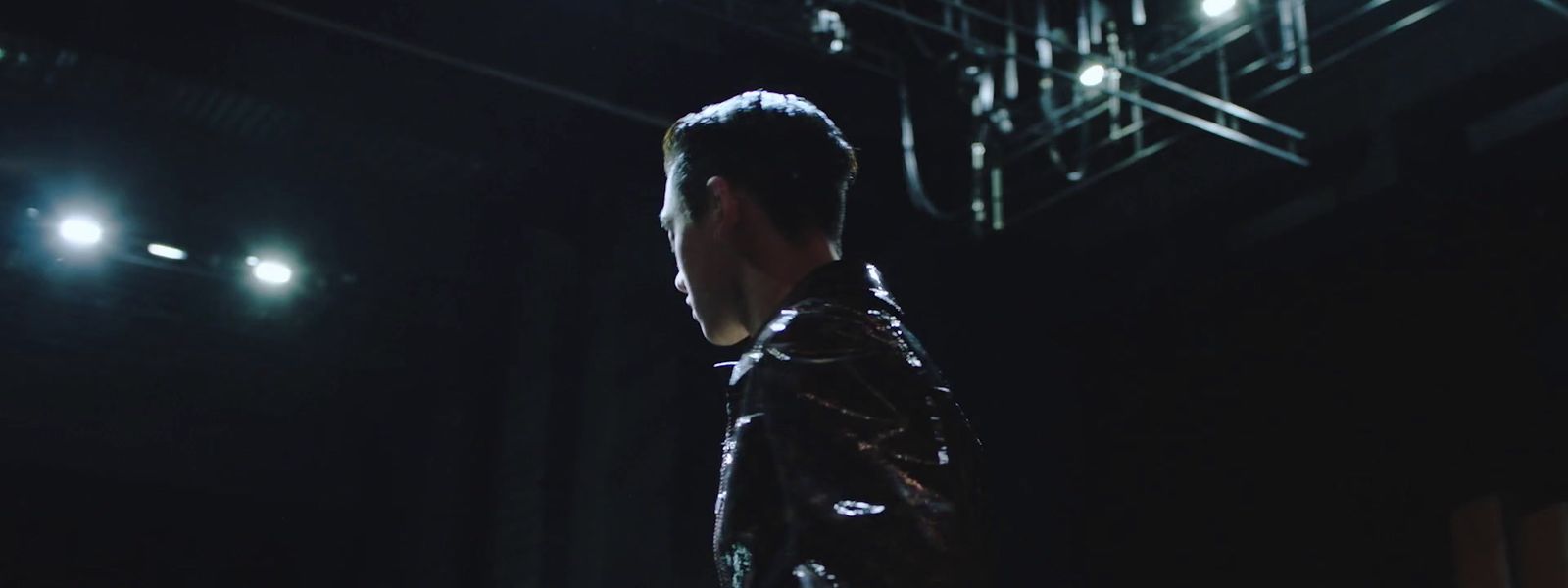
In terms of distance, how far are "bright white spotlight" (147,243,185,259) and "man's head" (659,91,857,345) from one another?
12.2 feet

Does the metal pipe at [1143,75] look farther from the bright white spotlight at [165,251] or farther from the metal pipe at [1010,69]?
the bright white spotlight at [165,251]

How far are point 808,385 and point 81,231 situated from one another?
3.91m

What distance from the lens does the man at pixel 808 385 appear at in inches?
40.3

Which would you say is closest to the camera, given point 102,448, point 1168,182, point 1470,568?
point 1470,568

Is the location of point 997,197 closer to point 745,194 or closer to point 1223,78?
point 1223,78

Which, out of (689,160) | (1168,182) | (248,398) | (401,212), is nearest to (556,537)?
(401,212)

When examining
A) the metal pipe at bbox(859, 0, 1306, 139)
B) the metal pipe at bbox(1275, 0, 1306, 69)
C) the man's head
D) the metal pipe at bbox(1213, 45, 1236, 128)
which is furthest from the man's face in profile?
the metal pipe at bbox(1213, 45, 1236, 128)

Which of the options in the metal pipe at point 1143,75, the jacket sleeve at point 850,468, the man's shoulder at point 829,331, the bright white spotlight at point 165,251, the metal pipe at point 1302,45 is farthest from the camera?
the bright white spotlight at point 165,251

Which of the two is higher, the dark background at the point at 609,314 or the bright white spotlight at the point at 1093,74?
the bright white spotlight at the point at 1093,74

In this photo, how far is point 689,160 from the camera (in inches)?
52.4

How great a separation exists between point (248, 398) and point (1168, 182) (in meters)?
2.97

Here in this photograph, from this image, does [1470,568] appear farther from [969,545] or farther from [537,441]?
Answer: [969,545]

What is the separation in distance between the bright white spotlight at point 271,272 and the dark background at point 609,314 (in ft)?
0.19

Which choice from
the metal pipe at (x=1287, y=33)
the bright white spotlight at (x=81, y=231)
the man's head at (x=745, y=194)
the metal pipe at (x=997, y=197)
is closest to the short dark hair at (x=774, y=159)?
the man's head at (x=745, y=194)
